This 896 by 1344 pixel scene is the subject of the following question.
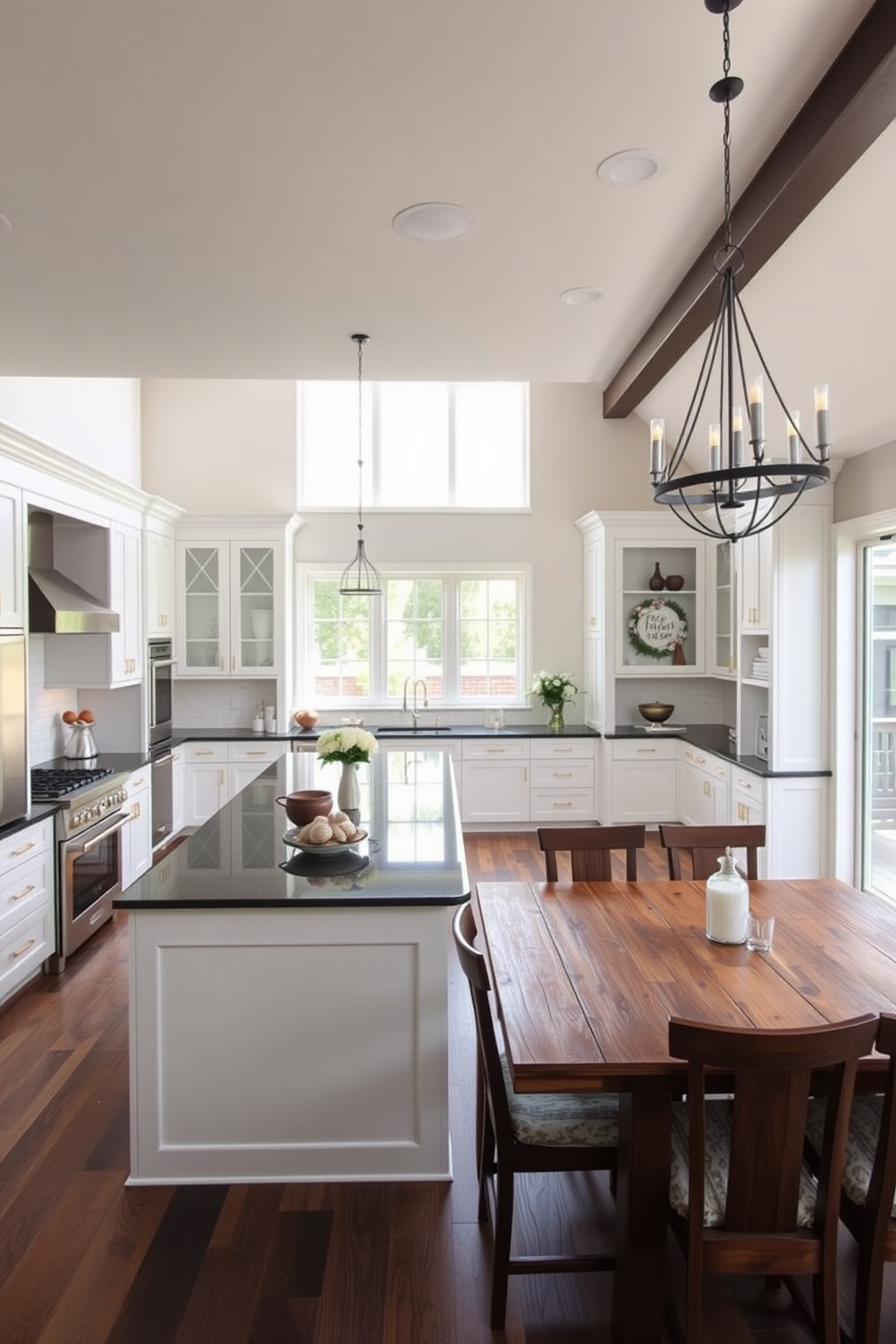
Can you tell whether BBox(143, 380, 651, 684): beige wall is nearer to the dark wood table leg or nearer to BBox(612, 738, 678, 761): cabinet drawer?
BBox(612, 738, 678, 761): cabinet drawer

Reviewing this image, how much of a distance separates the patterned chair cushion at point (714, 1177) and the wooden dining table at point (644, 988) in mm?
41

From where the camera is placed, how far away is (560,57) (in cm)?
189

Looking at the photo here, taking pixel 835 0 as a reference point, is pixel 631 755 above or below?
→ below

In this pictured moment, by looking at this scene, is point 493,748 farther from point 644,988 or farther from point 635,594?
point 644,988

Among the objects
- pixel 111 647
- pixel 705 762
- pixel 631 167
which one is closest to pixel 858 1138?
pixel 631 167

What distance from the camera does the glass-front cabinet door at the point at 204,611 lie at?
6.42 m

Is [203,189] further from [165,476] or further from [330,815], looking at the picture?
[165,476]

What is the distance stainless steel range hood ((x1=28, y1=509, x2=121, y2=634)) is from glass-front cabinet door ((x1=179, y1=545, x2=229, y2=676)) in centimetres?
137

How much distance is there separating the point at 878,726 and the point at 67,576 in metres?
4.86

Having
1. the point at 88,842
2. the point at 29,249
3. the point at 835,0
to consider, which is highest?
the point at 835,0

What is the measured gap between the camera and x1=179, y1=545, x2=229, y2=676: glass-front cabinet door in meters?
6.42

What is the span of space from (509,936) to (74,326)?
2.97m

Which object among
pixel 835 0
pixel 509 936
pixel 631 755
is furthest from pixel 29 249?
pixel 631 755

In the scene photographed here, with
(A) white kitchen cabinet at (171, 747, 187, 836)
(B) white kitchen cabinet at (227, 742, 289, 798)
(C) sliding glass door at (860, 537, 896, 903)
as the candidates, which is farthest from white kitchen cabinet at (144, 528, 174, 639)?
(C) sliding glass door at (860, 537, 896, 903)
